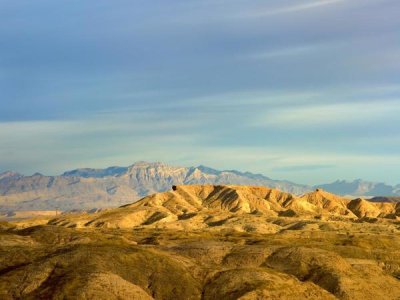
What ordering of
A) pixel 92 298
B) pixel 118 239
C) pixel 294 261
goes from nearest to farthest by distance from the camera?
1. pixel 92 298
2. pixel 294 261
3. pixel 118 239

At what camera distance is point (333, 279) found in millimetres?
111688

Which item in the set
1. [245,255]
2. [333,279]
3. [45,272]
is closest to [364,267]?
[333,279]

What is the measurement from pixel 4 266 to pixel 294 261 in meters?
53.7

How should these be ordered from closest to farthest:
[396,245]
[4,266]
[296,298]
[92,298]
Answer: [92,298], [296,298], [4,266], [396,245]

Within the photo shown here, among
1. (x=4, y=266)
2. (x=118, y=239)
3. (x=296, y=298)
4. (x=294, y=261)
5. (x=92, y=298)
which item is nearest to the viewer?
(x=92, y=298)

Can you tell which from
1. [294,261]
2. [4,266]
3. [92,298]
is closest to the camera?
[92,298]

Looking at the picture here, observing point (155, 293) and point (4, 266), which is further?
point (4, 266)

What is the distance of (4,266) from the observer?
A: 357ft

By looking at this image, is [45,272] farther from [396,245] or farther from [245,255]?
[396,245]

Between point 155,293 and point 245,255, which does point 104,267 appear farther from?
point 245,255

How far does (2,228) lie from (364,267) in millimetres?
105525

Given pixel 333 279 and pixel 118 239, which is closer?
pixel 333 279

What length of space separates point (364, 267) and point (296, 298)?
2830 centimetres

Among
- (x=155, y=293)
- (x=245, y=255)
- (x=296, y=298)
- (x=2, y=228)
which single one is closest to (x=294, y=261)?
(x=245, y=255)
